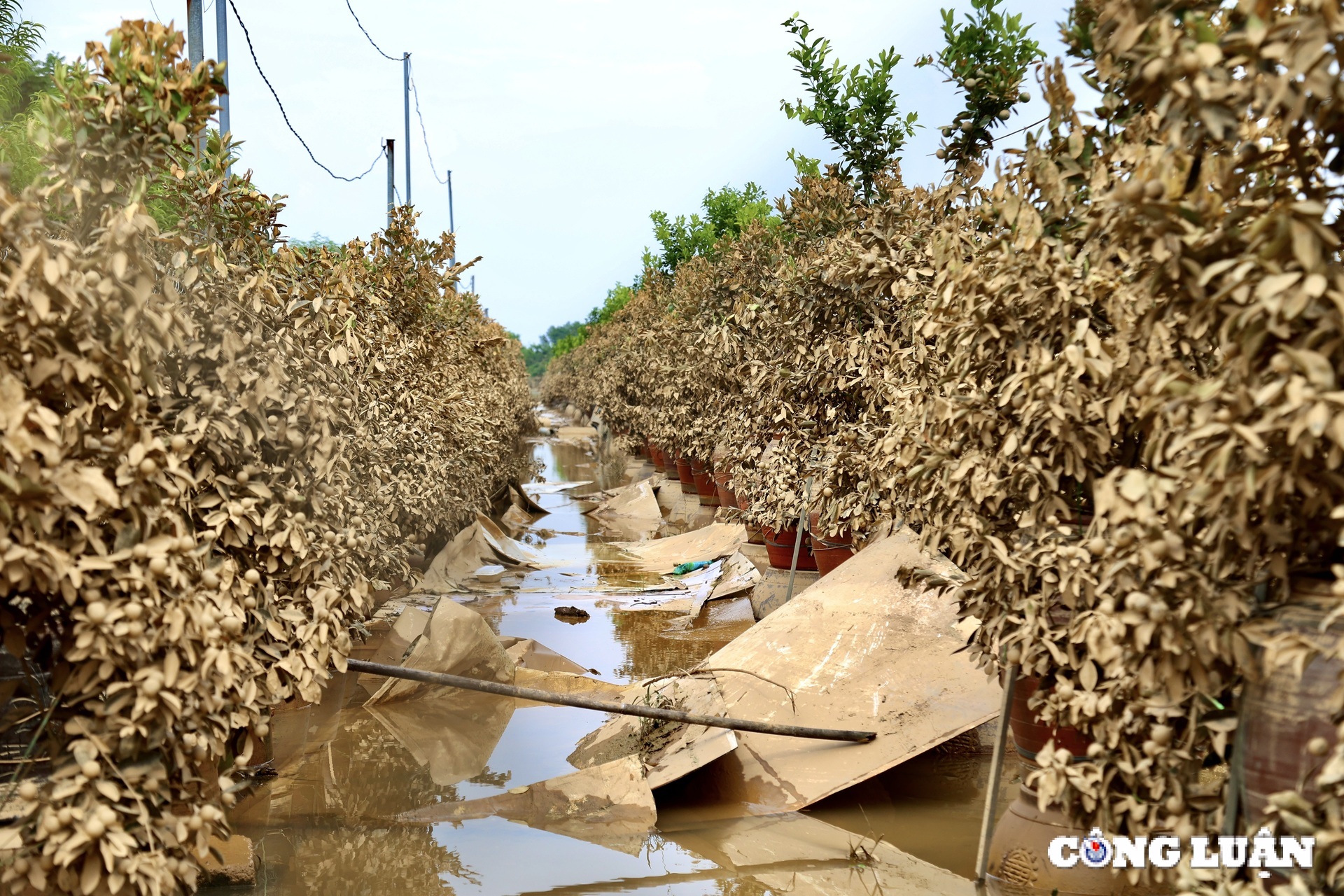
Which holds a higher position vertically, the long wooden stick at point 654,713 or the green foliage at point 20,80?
the green foliage at point 20,80

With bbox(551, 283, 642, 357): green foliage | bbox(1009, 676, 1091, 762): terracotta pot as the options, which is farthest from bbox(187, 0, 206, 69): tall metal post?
bbox(551, 283, 642, 357): green foliage

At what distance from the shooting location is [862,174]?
9312mm

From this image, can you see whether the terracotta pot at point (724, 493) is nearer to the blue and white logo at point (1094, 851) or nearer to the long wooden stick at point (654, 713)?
the long wooden stick at point (654, 713)

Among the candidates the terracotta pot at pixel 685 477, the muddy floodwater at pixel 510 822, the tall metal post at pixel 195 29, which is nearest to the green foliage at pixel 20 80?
the tall metal post at pixel 195 29

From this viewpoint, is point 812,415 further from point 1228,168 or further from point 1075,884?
point 1228,168

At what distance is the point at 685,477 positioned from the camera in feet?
58.5

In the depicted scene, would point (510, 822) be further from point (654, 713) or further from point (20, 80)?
point (20, 80)

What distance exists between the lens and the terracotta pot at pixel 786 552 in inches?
353

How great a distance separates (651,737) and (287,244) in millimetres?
3293

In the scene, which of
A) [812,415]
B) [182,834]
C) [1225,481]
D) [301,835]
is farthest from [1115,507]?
[812,415]

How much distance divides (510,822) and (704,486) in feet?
39.0

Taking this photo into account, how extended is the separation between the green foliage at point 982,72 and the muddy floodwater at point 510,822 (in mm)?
3332

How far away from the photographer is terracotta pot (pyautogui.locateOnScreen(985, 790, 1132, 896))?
3.66 metres
